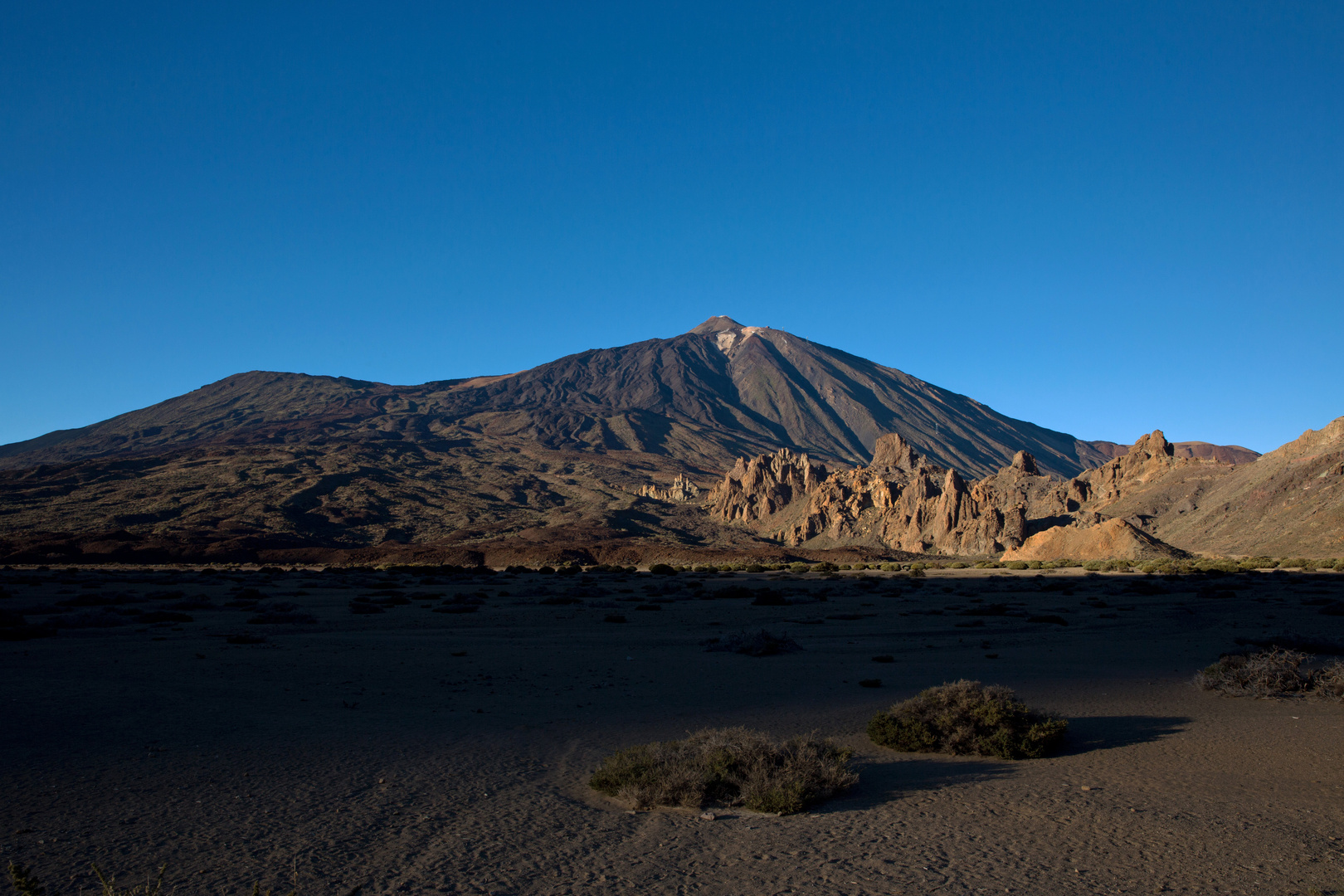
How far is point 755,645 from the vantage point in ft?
51.3

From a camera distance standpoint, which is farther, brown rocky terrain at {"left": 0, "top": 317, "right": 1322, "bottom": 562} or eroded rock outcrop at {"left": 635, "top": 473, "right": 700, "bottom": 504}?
eroded rock outcrop at {"left": 635, "top": 473, "right": 700, "bottom": 504}

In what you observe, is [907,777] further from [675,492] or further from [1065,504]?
[675,492]

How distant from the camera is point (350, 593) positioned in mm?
30703

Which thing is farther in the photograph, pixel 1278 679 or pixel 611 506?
pixel 611 506

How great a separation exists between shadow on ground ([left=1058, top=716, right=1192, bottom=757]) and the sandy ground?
2.2 inches

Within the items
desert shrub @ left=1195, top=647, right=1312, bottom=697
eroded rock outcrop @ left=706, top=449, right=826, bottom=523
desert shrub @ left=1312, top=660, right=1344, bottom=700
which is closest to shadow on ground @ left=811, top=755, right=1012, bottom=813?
desert shrub @ left=1195, top=647, right=1312, bottom=697

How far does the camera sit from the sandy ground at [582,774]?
16.8 feet

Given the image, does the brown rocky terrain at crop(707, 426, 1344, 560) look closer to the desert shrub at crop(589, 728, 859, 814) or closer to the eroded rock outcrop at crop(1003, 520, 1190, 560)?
the eroded rock outcrop at crop(1003, 520, 1190, 560)

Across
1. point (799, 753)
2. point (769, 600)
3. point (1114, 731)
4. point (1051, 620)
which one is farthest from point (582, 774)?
point (769, 600)

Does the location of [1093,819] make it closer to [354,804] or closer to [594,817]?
[594,817]

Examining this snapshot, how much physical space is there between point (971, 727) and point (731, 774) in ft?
10.8

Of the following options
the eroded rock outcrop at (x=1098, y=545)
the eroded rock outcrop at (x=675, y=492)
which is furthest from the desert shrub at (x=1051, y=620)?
the eroded rock outcrop at (x=675, y=492)

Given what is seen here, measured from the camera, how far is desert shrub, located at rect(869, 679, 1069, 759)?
823cm

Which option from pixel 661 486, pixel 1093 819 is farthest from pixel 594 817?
pixel 661 486
